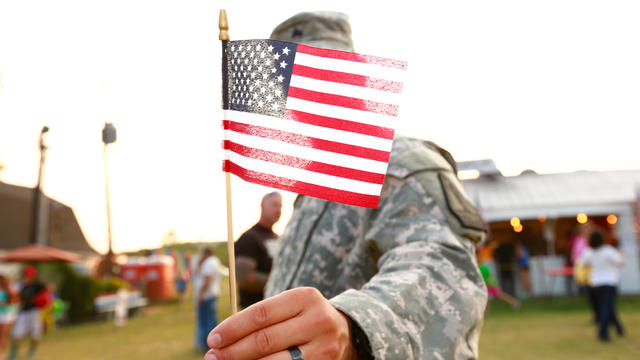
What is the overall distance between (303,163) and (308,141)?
0.19 ft

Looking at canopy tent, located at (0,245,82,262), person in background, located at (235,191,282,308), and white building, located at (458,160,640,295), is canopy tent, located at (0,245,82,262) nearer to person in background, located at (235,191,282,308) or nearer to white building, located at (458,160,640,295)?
white building, located at (458,160,640,295)

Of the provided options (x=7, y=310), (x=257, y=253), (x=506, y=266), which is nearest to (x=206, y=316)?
(x=257, y=253)

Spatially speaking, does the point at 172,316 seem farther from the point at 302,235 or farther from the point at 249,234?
the point at 302,235

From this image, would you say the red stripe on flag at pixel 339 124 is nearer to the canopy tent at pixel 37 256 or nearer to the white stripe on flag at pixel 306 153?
the white stripe on flag at pixel 306 153

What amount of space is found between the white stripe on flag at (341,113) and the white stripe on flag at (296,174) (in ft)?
0.49

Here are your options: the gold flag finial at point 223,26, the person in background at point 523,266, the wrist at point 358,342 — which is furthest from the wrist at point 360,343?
the person in background at point 523,266

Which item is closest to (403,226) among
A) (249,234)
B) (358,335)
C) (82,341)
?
(358,335)

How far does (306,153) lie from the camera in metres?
1.25

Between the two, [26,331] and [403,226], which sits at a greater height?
[403,226]

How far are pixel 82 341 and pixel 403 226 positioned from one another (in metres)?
13.0

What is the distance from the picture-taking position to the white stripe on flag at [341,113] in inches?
49.5

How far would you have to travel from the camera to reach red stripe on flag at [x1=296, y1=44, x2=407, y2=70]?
4.05 feet

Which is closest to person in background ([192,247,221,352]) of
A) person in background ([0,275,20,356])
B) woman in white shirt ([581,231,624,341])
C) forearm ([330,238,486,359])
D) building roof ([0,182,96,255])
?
person in background ([0,275,20,356])

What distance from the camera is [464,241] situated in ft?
4.64
